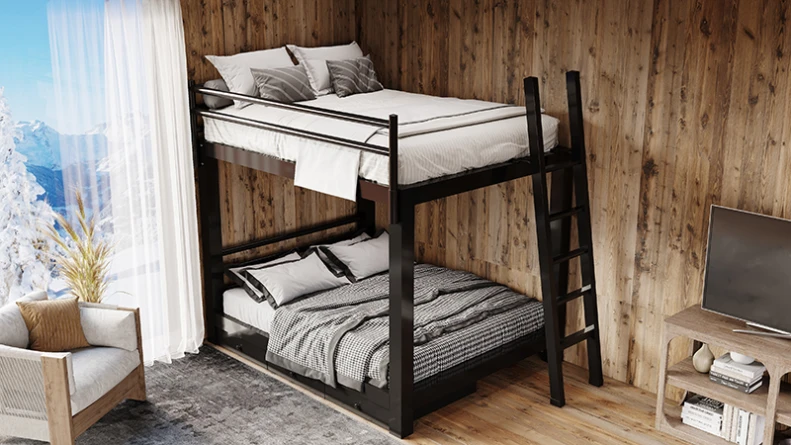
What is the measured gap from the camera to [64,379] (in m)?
3.45

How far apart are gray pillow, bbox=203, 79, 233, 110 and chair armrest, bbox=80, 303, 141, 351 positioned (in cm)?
123

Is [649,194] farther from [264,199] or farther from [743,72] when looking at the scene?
[264,199]

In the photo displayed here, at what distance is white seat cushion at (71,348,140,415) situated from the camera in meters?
3.60

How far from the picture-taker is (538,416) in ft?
13.5

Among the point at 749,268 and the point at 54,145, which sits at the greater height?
the point at 54,145

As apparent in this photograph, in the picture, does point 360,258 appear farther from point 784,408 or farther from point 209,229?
point 784,408

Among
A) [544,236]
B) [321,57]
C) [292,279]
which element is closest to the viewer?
[544,236]

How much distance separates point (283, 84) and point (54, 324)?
1.71 metres

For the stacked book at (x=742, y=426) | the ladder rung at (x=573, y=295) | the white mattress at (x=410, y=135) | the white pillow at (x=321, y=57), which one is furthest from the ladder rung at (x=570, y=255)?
the white pillow at (x=321, y=57)

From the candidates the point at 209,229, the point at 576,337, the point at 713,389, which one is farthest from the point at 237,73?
the point at 713,389

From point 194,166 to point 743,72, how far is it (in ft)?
9.59

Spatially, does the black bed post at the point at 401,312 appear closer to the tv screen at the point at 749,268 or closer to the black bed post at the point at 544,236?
the black bed post at the point at 544,236

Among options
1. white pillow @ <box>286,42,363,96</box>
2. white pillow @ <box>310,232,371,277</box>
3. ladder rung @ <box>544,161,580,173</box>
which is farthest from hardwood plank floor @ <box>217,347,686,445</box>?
white pillow @ <box>286,42,363,96</box>

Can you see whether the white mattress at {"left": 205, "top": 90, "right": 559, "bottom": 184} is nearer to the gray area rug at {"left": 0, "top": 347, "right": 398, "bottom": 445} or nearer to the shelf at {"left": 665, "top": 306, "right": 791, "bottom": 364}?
the shelf at {"left": 665, "top": 306, "right": 791, "bottom": 364}
